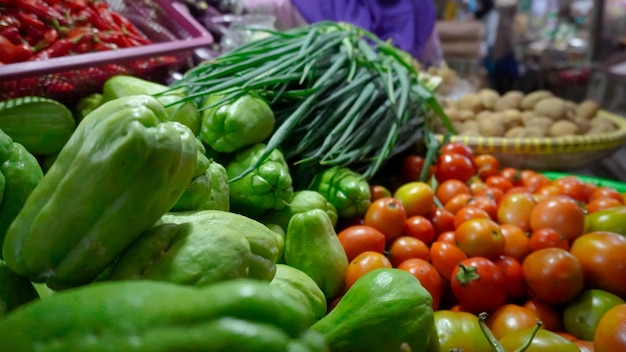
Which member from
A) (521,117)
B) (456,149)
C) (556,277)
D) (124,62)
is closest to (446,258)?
(556,277)


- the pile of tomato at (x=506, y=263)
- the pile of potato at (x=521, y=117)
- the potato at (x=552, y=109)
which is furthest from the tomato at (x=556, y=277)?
the potato at (x=552, y=109)

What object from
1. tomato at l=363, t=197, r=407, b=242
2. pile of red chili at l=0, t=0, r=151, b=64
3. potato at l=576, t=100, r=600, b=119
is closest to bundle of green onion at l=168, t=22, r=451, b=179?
tomato at l=363, t=197, r=407, b=242

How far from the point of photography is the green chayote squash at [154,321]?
0.31 metres

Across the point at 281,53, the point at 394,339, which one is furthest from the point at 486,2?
the point at 394,339

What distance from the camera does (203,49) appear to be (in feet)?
5.71

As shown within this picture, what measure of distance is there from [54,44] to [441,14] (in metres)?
3.70

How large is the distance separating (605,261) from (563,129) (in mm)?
1054

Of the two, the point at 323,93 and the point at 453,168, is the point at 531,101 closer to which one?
the point at 453,168

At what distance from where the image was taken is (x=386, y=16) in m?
2.59

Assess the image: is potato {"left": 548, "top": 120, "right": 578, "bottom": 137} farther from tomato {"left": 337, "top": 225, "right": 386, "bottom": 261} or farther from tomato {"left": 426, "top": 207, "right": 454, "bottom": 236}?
tomato {"left": 337, "top": 225, "right": 386, "bottom": 261}

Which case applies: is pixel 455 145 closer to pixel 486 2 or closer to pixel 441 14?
pixel 486 2

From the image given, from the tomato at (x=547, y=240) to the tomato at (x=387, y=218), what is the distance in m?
0.26

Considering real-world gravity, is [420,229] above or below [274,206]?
below

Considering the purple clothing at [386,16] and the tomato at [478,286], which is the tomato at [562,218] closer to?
the tomato at [478,286]
